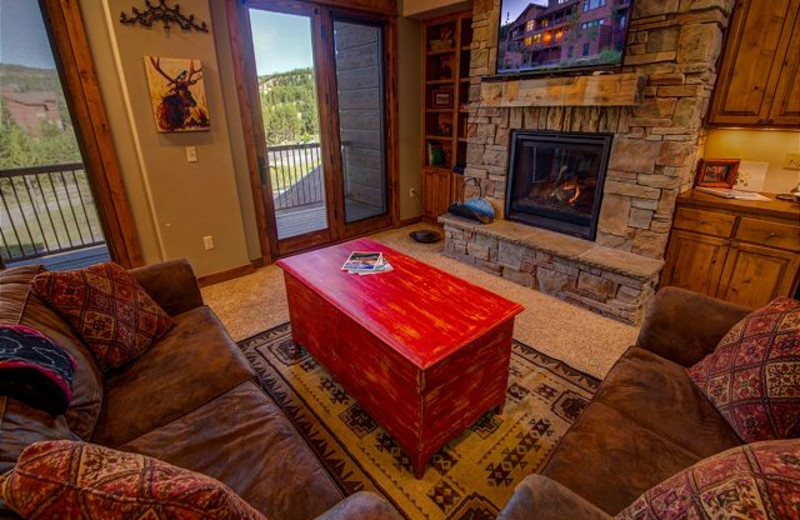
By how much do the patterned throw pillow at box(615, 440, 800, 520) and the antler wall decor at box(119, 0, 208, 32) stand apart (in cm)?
369

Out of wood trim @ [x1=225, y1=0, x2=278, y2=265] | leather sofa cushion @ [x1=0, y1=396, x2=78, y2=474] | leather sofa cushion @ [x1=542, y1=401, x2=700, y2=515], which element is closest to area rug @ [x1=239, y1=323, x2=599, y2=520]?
leather sofa cushion @ [x1=542, y1=401, x2=700, y2=515]

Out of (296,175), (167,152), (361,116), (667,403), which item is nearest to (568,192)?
(667,403)

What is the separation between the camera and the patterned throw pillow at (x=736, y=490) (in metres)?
0.69

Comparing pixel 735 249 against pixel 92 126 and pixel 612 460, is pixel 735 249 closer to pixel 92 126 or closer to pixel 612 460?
pixel 612 460

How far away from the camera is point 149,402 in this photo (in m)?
1.48

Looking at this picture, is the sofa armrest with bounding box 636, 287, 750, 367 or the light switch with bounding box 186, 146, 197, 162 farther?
the light switch with bounding box 186, 146, 197, 162

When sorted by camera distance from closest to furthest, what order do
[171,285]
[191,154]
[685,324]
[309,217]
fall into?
1. [685,324]
2. [171,285]
3. [191,154]
4. [309,217]

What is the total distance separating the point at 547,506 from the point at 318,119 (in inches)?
150

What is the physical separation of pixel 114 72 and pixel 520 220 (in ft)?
11.3

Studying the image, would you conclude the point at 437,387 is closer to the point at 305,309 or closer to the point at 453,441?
the point at 453,441

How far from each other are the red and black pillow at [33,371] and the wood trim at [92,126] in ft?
6.67

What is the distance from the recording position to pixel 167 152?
3008 mm

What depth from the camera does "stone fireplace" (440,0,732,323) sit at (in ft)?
8.23

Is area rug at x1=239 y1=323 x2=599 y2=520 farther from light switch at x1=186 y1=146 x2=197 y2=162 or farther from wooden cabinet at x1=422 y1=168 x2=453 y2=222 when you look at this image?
wooden cabinet at x1=422 y1=168 x2=453 y2=222
